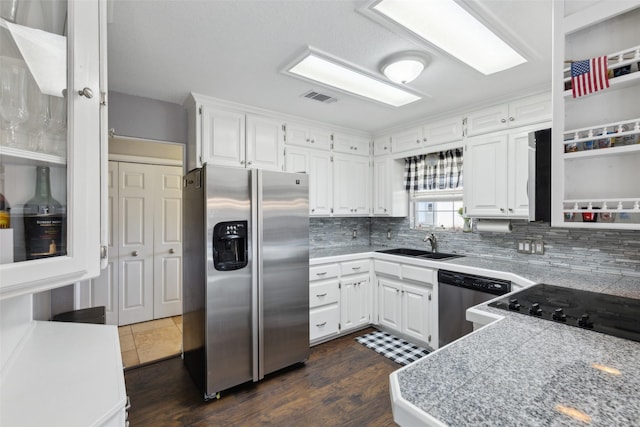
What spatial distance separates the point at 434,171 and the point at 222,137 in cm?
242

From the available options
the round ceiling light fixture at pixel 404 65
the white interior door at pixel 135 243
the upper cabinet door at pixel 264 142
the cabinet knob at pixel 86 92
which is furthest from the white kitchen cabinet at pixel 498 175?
the white interior door at pixel 135 243

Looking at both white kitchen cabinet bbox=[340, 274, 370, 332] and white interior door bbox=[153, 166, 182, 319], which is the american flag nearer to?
white kitchen cabinet bbox=[340, 274, 370, 332]

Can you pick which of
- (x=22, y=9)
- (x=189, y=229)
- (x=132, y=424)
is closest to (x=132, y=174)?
(x=189, y=229)

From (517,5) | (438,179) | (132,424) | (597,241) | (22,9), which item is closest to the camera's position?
(22,9)

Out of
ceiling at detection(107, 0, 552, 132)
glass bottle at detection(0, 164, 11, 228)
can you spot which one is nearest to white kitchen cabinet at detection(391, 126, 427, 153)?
ceiling at detection(107, 0, 552, 132)

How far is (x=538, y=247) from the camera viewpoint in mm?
2656

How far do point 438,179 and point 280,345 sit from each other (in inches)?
99.0

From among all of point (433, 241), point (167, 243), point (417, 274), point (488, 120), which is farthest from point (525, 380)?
point (167, 243)

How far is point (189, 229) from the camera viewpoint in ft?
8.07

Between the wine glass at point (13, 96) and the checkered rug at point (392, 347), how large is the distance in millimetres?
2872

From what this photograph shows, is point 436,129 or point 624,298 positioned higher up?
point 436,129

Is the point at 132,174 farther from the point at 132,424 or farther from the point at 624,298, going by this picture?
the point at 624,298

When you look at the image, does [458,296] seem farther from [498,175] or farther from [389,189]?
[389,189]

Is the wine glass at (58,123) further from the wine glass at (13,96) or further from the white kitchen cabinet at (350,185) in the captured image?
the white kitchen cabinet at (350,185)
